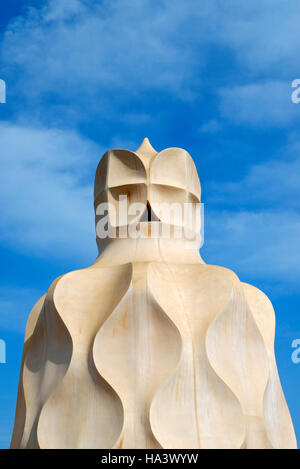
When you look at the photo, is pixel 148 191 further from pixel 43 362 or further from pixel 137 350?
pixel 43 362

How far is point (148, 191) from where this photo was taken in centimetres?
1230

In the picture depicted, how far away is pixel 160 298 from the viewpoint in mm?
10539

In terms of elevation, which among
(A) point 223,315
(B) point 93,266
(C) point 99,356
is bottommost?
(C) point 99,356

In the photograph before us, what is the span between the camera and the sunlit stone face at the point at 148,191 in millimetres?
12352

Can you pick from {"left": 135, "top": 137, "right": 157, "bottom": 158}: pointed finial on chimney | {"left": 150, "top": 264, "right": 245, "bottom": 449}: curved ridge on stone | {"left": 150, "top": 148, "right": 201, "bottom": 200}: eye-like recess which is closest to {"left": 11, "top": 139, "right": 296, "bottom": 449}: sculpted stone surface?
{"left": 150, "top": 264, "right": 245, "bottom": 449}: curved ridge on stone

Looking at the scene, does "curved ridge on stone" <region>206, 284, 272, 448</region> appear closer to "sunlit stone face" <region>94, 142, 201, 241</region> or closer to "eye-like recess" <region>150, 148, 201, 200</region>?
"sunlit stone face" <region>94, 142, 201, 241</region>

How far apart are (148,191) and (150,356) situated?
352 cm

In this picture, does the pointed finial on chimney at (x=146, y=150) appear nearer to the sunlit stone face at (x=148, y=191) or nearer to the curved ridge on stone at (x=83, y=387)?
the sunlit stone face at (x=148, y=191)

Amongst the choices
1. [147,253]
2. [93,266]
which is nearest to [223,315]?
[147,253]

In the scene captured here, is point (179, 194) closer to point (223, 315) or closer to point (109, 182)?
point (109, 182)

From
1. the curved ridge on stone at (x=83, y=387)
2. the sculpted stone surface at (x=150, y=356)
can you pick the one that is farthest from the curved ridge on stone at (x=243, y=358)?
the curved ridge on stone at (x=83, y=387)

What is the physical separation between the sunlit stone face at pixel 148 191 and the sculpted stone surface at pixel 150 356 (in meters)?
0.06
